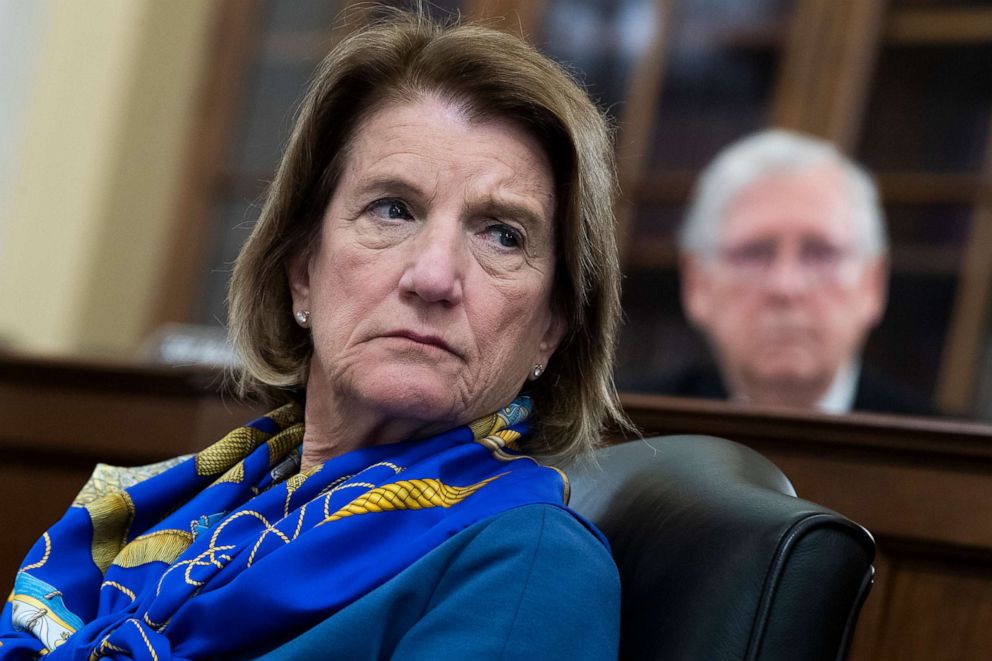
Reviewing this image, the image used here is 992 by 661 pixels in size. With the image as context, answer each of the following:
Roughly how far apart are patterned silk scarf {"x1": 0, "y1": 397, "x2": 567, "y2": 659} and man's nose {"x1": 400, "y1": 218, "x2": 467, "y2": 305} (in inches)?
5.8

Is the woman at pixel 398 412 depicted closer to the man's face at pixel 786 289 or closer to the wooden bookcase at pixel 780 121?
the man's face at pixel 786 289

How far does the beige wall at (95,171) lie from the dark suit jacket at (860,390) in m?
2.36

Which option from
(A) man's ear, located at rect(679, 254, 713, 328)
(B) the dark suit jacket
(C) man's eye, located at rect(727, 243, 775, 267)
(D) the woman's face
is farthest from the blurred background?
(D) the woman's face

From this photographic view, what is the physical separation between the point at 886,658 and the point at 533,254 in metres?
0.65

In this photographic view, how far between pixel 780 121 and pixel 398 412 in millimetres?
2751

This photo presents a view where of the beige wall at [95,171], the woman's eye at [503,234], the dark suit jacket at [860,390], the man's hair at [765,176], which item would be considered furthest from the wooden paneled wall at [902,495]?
the beige wall at [95,171]

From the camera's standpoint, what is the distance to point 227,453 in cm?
160

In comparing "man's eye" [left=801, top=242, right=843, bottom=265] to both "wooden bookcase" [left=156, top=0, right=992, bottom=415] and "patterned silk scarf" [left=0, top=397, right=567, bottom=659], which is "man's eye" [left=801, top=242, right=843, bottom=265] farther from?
"patterned silk scarf" [left=0, top=397, right=567, bottom=659]

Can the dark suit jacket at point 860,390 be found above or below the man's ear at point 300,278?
below

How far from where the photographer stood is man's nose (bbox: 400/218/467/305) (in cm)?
134

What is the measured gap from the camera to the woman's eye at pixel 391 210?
142 cm

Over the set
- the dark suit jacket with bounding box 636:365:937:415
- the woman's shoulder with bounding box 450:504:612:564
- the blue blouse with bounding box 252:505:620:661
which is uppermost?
the woman's shoulder with bounding box 450:504:612:564

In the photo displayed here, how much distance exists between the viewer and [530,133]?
4.71 ft

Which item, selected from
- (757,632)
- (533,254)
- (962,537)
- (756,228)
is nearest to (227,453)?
(533,254)
